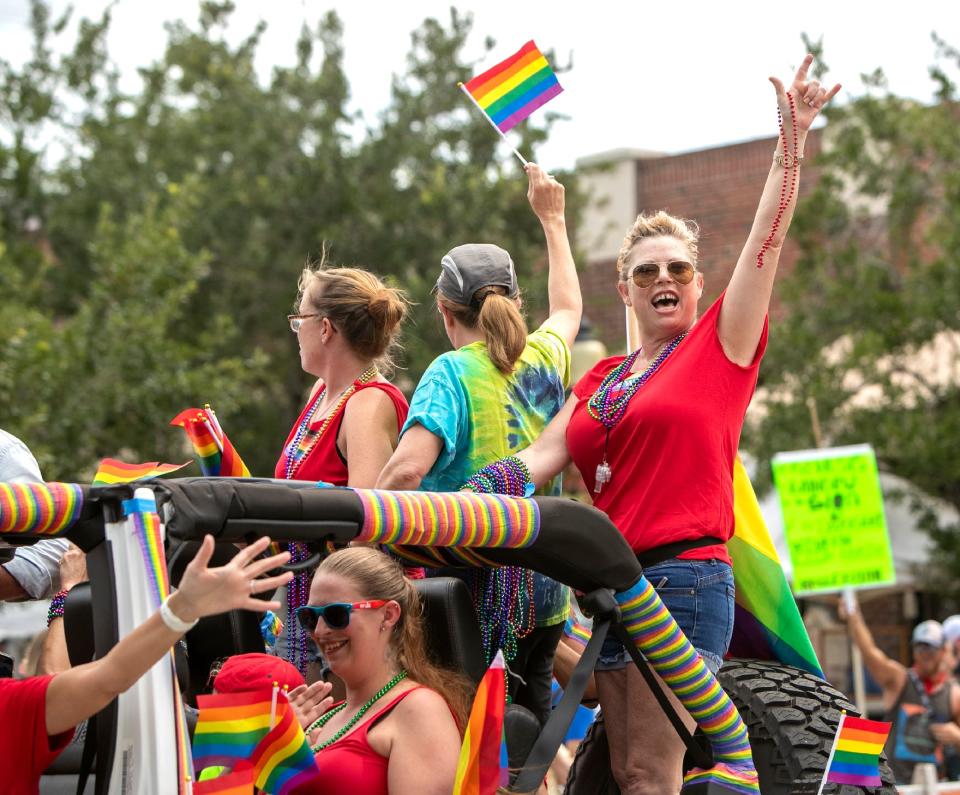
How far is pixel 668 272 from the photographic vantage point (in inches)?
153

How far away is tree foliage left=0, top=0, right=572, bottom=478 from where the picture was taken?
60.8ft

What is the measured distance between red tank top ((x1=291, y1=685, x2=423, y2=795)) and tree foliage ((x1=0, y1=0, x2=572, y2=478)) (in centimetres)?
1298

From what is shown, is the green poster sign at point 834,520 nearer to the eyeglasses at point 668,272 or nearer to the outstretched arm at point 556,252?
the outstretched arm at point 556,252

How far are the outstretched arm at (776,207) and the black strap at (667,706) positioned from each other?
2.82 feet

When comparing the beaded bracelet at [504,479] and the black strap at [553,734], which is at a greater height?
the beaded bracelet at [504,479]

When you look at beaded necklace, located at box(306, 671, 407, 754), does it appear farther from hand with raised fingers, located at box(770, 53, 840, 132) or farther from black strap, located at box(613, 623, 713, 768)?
hand with raised fingers, located at box(770, 53, 840, 132)

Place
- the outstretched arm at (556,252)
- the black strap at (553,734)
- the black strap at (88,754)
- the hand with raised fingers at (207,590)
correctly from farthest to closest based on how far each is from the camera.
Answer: the outstretched arm at (556,252) < the black strap at (553,734) < the black strap at (88,754) < the hand with raised fingers at (207,590)

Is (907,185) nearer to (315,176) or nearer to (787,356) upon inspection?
(787,356)

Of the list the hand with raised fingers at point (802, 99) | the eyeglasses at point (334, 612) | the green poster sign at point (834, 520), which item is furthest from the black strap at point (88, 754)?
the green poster sign at point (834, 520)

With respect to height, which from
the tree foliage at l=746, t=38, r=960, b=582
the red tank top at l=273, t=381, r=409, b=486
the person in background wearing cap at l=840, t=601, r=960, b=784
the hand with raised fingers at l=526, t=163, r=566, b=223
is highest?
the tree foliage at l=746, t=38, r=960, b=582

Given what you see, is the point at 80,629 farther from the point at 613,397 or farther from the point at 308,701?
the point at 613,397

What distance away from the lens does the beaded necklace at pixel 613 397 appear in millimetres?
3771

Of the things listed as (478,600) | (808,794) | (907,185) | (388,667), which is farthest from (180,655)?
(907,185)

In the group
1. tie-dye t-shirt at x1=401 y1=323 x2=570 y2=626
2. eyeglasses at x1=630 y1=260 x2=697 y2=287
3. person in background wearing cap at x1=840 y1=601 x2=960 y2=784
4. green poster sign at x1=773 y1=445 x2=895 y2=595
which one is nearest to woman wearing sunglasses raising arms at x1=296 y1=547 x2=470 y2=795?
tie-dye t-shirt at x1=401 y1=323 x2=570 y2=626
